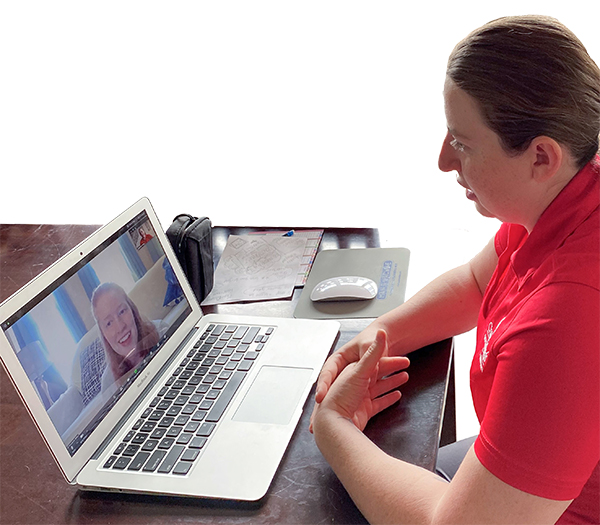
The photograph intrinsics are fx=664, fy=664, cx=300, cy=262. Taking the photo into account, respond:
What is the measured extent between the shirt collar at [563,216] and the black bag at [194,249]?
661 millimetres

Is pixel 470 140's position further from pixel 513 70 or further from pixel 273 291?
pixel 273 291

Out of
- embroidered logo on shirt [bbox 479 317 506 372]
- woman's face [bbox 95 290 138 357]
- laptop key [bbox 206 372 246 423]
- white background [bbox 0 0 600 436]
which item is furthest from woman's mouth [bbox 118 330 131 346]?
white background [bbox 0 0 600 436]

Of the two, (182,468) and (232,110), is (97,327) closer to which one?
(182,468)

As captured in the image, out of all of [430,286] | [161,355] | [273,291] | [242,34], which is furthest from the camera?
[242,34]

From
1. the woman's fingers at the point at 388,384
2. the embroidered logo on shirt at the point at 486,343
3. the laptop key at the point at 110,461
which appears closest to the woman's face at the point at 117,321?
the laptop key at the point at 110,461

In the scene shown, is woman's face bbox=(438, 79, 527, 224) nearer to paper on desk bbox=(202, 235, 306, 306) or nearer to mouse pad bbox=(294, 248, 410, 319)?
mouse pad bbox=(294, 248, 410, 319)

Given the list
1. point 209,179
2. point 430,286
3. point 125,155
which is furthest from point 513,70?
point 125,155

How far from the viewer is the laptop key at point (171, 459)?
93 cm

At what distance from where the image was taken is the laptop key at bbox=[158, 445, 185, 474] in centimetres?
93

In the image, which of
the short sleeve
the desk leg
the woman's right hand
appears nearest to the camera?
the short sleeve

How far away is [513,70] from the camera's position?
0.81 metres

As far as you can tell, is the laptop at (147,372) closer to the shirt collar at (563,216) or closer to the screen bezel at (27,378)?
the screen bezel at (27,378)

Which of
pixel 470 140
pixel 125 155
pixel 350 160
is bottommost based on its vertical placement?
pixel 350 160

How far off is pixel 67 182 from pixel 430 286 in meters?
2.45
